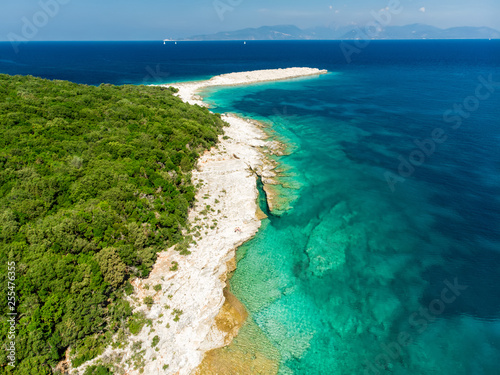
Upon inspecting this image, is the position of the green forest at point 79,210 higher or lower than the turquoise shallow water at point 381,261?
higher

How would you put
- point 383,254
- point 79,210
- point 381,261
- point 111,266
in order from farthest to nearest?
1. point 383,254
2. point 381,261
3. point 79,210
4. point 111,266

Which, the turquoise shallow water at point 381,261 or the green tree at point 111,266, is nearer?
the turquoise shallow water at point 381,261

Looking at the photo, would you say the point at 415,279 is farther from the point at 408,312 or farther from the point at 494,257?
the point at 494,257

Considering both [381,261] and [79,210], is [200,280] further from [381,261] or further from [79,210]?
[381,261]

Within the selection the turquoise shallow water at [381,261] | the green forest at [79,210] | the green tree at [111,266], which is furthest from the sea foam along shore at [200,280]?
the turquoise shallow water at [381,261]

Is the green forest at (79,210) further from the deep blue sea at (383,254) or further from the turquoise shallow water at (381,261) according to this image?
the deep blue sea at (383,254)

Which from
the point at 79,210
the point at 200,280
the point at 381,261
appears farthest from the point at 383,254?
the point at 79,210

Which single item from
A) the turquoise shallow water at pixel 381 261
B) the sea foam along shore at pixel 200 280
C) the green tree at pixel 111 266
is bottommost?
the turquoise shallow water at pixel 381 261

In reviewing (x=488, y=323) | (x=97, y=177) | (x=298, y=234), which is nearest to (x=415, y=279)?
(x=488, y=323)
